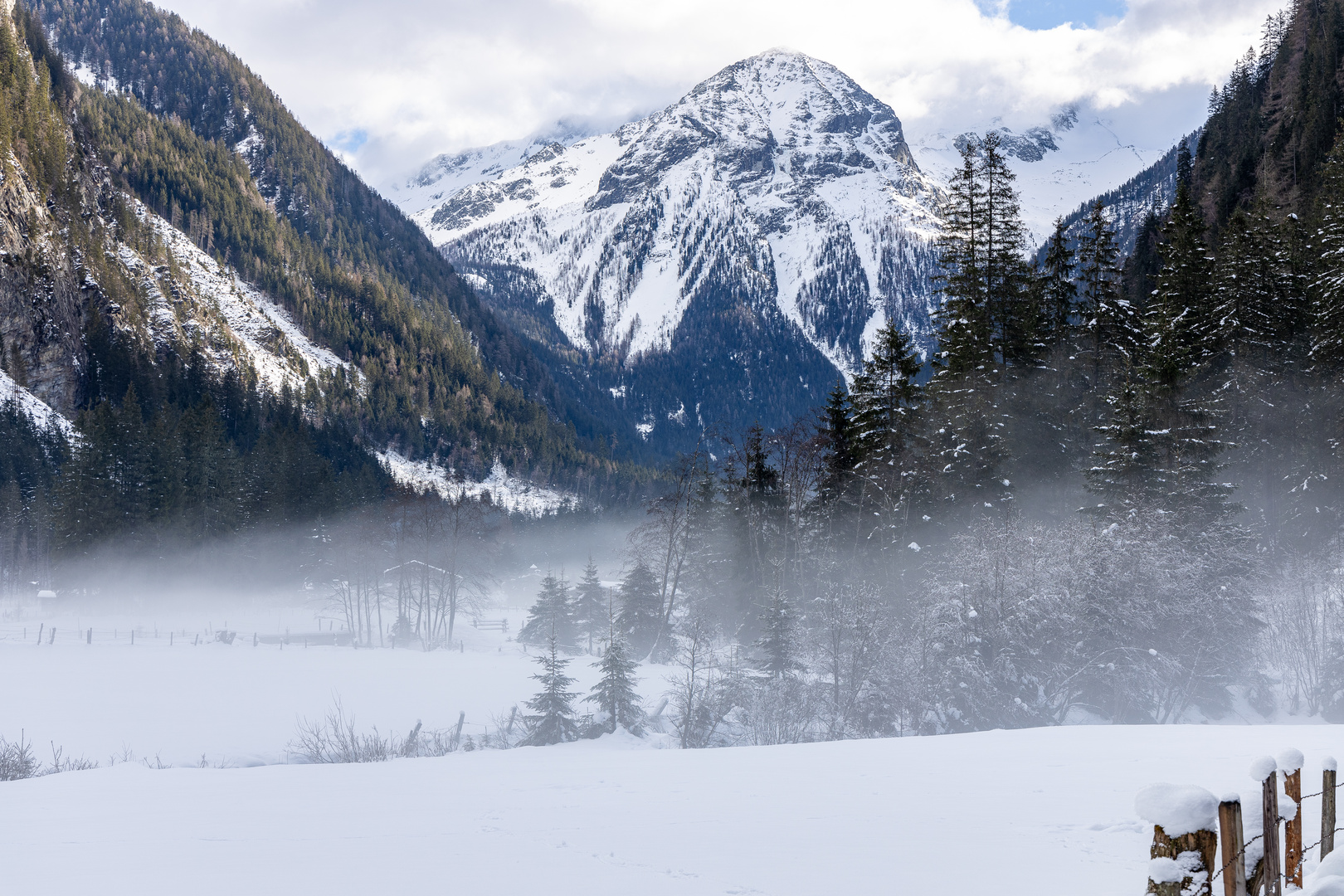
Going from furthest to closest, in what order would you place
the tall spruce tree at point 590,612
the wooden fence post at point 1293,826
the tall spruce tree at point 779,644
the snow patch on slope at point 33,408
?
the snow patch on slope at point 33,408 < the tall spruce tree at point 590,612 < the tall spruce tree at point 779,644 < the wooden fence post at point 1293,826

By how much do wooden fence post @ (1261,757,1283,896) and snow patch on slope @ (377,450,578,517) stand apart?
11859 centimetres

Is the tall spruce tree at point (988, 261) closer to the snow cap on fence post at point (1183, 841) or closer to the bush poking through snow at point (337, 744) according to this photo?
the bush poking through snow at point (337, 744)

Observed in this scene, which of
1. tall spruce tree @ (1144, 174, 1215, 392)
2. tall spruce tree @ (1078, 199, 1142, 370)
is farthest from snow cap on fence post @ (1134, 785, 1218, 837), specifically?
tall spruce tree @ (1078, 199, 1142, 370)

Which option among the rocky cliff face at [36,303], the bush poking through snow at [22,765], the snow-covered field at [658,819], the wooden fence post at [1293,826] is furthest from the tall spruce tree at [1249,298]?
the rocky cliff face at [36,303]

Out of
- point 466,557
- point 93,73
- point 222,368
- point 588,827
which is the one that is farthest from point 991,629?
point 93,73

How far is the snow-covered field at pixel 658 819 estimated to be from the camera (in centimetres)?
650

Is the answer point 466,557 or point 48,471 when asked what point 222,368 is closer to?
point 48,471

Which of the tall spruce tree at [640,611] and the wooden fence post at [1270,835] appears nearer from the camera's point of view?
the wooden fence post at [1270,835]

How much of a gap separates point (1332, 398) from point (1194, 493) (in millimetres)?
7606

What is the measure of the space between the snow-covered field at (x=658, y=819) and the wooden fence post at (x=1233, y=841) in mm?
2693

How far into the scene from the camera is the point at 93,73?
200 m

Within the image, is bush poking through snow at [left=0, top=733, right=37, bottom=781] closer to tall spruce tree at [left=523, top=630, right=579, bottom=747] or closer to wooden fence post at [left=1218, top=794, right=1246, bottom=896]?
tall spruce tree at [left=523, top=630, right=579, bottom=747]

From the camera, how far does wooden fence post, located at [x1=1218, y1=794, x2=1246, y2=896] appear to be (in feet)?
11.8

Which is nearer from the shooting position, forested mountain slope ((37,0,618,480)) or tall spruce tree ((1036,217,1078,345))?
tall spruce tree ((1036,217,1078,345))
